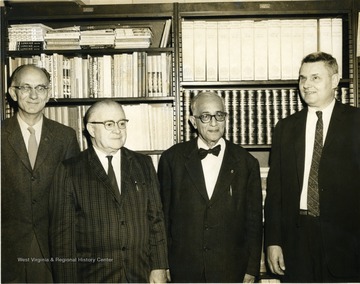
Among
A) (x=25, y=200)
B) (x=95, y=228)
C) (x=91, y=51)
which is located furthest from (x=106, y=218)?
(x=91, y=51)

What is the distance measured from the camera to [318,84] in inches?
97.0

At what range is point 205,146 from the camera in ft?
8.35

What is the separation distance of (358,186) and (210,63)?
1.28 meters

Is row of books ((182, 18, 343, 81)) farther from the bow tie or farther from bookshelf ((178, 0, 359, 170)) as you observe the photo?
the bow tie

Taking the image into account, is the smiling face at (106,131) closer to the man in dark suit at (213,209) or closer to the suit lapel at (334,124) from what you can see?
the man in dark suit at (213,209)

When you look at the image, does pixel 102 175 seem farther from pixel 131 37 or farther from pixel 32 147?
pixel 131 37

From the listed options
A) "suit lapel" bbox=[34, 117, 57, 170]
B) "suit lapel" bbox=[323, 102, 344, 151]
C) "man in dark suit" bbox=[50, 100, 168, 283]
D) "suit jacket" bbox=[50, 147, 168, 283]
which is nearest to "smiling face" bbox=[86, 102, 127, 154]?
"man in dark suit" bbox=[50, 100, 168, 283]

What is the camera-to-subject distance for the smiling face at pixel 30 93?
→ 246 cm

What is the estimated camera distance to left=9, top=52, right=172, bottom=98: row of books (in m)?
2.89

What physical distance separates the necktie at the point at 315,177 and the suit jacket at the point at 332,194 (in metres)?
0.03

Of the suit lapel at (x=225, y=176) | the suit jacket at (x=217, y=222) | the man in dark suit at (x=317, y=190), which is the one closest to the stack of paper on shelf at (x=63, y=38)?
the suit jacket at (x=217, y=222)

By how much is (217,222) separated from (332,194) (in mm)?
666

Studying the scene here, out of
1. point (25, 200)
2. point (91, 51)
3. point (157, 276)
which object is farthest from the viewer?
point (91, 51)

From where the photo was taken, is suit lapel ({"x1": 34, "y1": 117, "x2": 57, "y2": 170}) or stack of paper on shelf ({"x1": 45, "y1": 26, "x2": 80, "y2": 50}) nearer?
suit lapel ({"x1": 34, "y1": 117, "x2": 57, "y2": 170})
